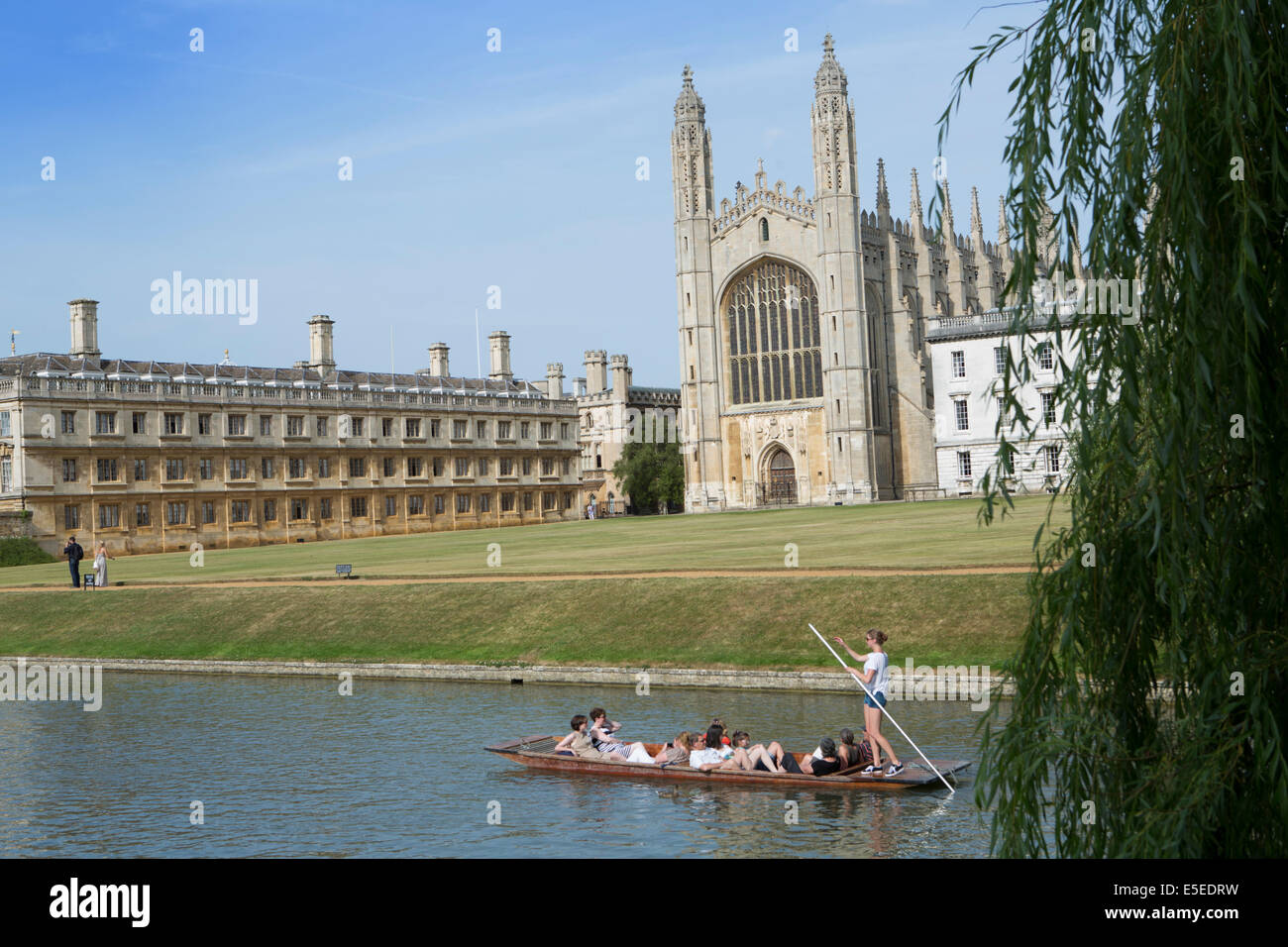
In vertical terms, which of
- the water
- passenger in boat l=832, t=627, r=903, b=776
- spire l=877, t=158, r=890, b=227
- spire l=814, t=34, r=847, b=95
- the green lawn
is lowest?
the water

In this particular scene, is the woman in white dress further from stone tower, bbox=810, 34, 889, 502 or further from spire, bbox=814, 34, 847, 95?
spire, bbox=814, 34, 847, 95

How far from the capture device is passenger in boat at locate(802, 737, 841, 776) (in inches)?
637

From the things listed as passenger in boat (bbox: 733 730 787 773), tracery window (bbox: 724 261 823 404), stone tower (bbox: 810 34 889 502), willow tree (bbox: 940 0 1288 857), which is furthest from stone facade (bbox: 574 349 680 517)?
willow tree (bbox: 940 0 1288 857)

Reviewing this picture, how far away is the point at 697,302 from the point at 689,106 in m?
13.1

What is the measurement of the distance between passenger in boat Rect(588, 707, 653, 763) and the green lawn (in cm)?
1246

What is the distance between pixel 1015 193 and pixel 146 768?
15.5 meters

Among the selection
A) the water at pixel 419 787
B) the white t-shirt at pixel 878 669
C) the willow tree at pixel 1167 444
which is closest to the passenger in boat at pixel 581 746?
the water at pixel 419 787

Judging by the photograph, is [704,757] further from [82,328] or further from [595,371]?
[595,371]

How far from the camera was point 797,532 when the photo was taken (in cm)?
4828

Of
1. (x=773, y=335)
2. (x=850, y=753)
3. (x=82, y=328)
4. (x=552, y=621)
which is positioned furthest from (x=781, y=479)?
(x=850, y=753)
